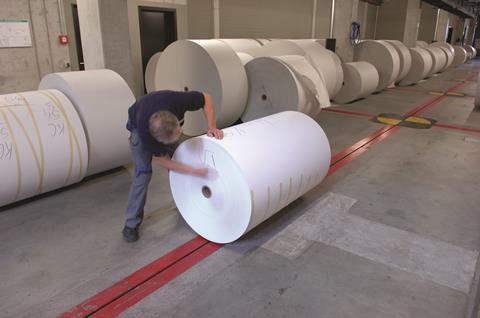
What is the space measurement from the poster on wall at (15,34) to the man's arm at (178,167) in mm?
4704

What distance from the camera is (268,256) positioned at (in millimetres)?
2547

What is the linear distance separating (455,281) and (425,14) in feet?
73.9

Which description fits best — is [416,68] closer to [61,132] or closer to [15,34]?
[15,34]

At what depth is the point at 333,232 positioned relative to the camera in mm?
2873

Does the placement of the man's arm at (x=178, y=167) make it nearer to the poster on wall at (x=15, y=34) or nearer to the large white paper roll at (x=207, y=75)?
the large white paper roll at (x=207, y=75)

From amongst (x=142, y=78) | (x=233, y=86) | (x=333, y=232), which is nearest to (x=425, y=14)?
(x=142, y=78)

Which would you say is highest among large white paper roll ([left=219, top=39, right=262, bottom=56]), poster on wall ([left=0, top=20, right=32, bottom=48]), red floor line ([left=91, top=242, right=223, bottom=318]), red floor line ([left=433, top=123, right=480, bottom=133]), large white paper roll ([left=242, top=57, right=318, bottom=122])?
poster on wall ([left=0, top=20, right=32, bottom=48])

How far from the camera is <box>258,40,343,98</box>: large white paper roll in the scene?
693 centimetres

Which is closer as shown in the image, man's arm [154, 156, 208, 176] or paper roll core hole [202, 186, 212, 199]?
man's arm [154, 156, 208, 176]

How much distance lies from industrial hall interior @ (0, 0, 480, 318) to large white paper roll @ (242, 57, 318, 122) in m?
0.02

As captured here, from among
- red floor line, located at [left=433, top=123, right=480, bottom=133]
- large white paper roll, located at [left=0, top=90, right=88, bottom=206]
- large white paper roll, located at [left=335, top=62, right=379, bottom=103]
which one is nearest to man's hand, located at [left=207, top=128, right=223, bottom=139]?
large white paper roll, located at [left=0, top=90, right=88, bottom=206]

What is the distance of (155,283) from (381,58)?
29.8 ft

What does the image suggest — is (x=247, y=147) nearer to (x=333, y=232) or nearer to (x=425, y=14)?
(x=333, y=232)

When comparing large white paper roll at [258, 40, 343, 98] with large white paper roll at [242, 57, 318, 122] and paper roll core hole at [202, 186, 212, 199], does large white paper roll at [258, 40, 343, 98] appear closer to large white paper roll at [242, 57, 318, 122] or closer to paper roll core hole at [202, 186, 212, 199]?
large white paper roll at [242, 57, 318, 122]
